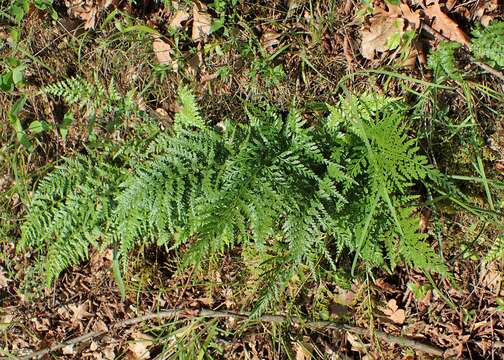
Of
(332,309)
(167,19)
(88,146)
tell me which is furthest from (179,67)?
(332,309)

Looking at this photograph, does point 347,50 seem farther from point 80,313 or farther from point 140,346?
point 80,313

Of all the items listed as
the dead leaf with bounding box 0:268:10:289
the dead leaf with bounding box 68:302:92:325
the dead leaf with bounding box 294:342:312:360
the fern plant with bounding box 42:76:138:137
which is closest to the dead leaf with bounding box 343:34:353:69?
the fern plant with bounding box 42:76:138:137

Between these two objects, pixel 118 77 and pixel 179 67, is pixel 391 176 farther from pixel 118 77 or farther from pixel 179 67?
pixel 118 77

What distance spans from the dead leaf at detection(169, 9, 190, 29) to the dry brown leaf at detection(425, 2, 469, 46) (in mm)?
1597

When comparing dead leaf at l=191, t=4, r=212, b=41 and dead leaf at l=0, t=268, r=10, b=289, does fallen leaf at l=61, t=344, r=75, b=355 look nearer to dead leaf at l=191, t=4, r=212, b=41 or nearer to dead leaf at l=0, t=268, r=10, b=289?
dead leaf at l=0, t=268, r=10, b=289

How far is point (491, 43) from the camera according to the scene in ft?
10.4

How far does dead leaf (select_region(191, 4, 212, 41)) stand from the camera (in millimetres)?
3691

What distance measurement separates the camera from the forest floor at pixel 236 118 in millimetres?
3369

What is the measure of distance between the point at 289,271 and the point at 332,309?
0.52 meters

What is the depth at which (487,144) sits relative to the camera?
11.1 feet

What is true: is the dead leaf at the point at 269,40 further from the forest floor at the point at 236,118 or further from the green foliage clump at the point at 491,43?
the green foliage clump at the point at 491,43

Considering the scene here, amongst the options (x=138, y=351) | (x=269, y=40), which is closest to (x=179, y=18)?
(x=269, y=40)

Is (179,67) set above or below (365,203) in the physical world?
above

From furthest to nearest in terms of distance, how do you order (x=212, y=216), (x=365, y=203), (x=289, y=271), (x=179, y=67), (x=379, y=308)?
1. (x=179, y=67)
2. (x=379, y=308)
3. (x=289, y=271)
4. (x=365, y=203)
5. (x=212, y=216)
